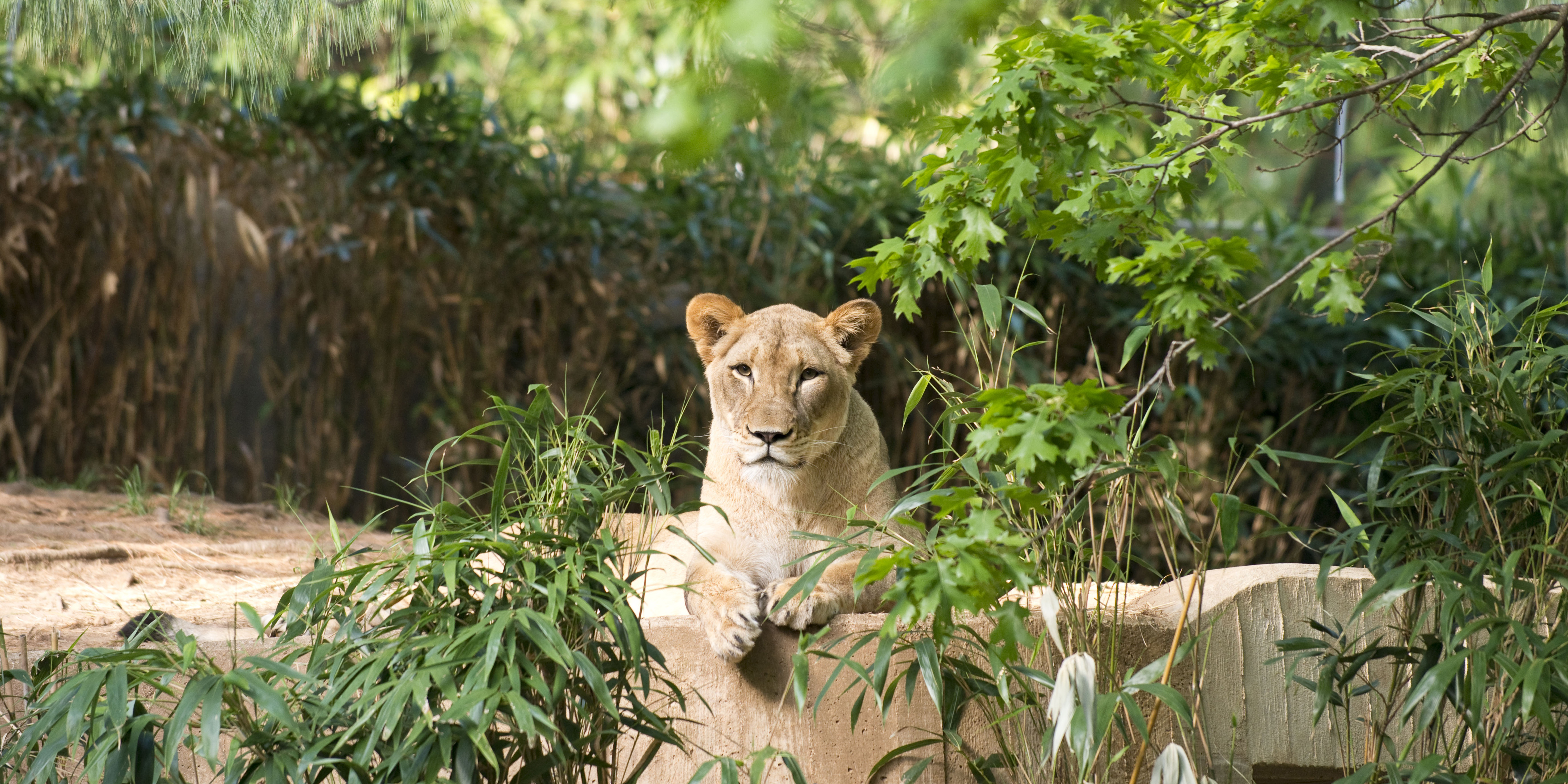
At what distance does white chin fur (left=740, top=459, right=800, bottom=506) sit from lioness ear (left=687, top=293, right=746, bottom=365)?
0.44 meters

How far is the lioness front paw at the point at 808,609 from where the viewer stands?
2768 mm

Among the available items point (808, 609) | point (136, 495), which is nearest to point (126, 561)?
point (136, 495)

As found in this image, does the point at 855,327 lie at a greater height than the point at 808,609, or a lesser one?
greater

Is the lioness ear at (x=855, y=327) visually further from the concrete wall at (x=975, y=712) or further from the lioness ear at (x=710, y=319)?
the concrete wall at (x=975, y=712)

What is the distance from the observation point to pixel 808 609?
2768mm

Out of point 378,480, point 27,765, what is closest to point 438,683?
point 27,765

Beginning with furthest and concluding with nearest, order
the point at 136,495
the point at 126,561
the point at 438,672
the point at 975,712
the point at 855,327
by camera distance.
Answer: the point at 136,495, the point at 126,561, the point at 855,327, the point at 975,712, the point at 438,672

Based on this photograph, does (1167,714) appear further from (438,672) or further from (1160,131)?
(438,672)

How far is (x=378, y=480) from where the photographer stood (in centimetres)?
621

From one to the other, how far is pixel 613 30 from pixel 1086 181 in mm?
9670

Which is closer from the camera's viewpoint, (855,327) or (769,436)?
(769,436)

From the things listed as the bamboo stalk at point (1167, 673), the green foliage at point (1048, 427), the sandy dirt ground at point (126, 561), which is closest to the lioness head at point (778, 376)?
the bamboo stalk at point (1167, 673)

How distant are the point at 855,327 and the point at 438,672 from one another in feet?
5.70

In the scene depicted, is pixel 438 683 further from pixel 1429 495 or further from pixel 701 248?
Result: pixel 701 248
